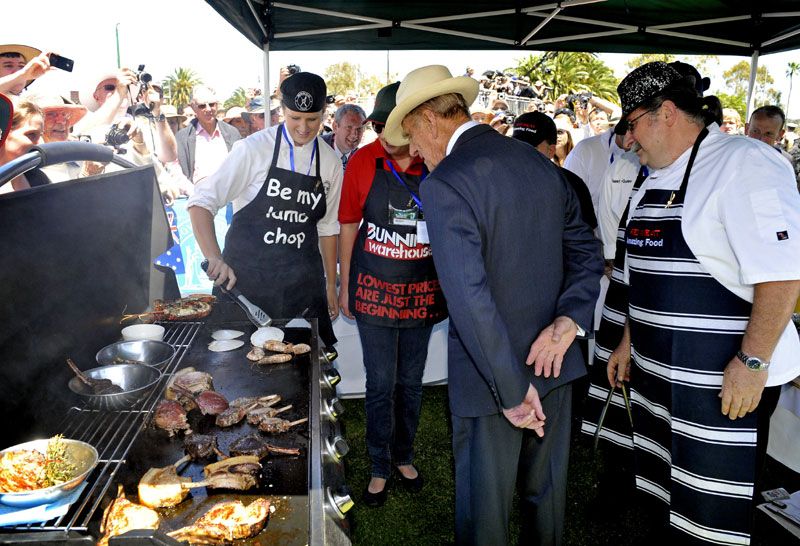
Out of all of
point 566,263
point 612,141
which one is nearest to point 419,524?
point 566,263

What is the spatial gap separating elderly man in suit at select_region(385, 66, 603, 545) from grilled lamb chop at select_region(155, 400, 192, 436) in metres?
0.96

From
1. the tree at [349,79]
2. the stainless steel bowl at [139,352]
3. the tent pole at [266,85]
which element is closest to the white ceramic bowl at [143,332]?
the stainless steel bowl at [139,352]

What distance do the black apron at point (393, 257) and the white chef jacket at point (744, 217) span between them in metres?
1.27

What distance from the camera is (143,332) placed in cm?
239

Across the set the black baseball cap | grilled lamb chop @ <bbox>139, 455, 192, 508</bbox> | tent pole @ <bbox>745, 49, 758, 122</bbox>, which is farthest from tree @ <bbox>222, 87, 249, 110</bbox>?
grilled lamb chop @ <bbox>139, 455, 192, 508</bbox>

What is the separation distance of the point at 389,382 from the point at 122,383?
1438mm

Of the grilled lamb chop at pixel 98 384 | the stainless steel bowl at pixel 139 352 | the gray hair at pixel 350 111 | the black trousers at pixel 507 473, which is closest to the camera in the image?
the grilled lamb chop at pixel 98 384

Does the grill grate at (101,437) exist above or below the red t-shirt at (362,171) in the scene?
below

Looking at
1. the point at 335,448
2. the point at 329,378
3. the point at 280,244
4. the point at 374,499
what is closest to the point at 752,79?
the point at 280,244

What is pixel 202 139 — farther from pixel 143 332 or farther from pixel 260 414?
pixel 260 414

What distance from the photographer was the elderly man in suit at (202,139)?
6.40 metres

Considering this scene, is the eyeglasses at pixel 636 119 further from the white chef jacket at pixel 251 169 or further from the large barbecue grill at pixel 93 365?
the white chef jacket at pixel 251 169

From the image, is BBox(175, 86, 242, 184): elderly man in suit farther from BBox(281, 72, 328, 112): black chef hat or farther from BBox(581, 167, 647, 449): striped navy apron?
BBox(581, 167, 647, 449): striped navy apron

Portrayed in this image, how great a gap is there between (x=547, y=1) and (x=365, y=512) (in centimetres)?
482
